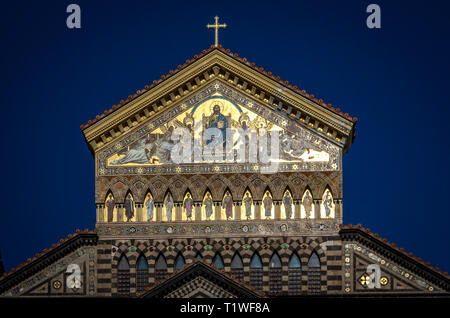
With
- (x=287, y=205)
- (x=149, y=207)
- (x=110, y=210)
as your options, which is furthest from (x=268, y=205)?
(x=110, y=210)

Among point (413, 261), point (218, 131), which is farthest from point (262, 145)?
point (413, 261)

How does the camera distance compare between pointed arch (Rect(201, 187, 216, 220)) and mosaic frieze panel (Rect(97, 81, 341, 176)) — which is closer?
pointed arch (Rect(201, 187, 216, 220))

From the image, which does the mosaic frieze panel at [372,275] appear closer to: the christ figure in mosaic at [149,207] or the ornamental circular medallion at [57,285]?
the christ figure in mosaic at [149,207]

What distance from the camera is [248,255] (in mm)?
66500

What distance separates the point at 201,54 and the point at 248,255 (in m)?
8.29

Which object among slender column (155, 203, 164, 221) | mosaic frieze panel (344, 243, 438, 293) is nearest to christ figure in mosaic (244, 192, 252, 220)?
slender column (155, 203, 164, 221)

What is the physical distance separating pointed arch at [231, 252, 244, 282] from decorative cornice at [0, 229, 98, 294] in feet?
17.9

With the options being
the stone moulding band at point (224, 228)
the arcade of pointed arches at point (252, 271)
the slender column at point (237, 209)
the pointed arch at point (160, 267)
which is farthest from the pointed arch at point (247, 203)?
the pointed arch at point (160, 267)

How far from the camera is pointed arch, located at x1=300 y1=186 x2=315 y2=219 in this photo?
219 feet

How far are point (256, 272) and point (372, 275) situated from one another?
4515 mm

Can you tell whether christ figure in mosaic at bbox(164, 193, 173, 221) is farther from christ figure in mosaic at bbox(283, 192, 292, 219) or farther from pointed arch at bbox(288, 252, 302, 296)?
pointed arch at bbox(288, 252, 302, 296)

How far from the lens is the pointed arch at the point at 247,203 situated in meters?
66.9

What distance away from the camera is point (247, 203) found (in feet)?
220

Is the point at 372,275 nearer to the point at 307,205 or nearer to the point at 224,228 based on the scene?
Result: the point at 307,205
